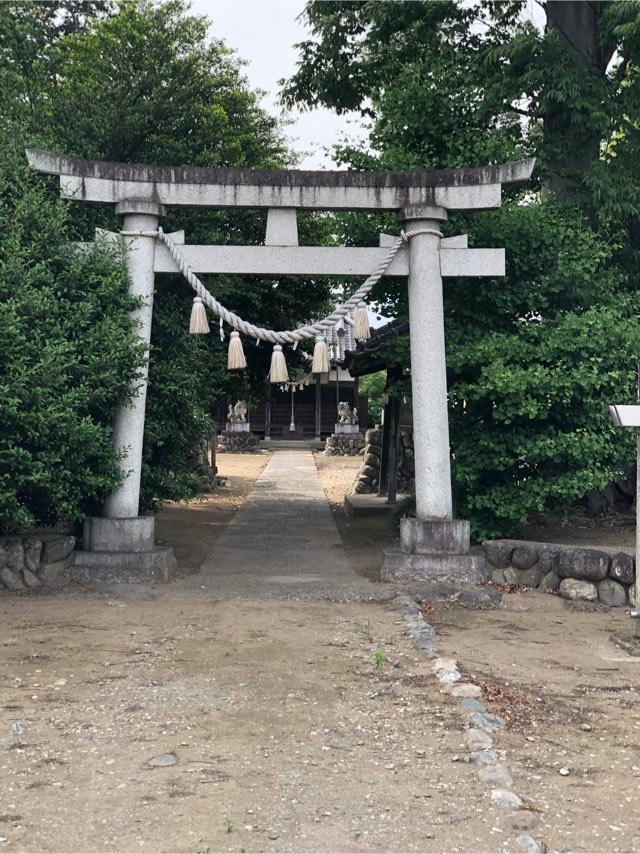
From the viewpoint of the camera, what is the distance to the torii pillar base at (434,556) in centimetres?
1073

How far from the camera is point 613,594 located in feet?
33.3

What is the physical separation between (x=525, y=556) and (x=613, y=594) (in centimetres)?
110

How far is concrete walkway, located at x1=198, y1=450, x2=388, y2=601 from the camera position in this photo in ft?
34.0

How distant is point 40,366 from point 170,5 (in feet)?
39.3

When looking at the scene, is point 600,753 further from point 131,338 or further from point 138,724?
point 131,338

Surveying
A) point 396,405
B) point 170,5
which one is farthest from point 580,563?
point 170,5

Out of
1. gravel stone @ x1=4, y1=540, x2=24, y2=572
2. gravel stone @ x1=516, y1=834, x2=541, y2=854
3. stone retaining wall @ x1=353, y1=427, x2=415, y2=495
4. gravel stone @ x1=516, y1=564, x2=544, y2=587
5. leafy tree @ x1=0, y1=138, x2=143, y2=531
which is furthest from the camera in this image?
stone retaining wall @ x1=353, y1=427, x2=415, y2=495

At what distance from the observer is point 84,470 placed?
10188 mm

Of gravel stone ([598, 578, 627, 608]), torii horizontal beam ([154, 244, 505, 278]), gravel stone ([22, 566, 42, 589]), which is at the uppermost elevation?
torii horizontal beam ([154, 244, 505, 278])

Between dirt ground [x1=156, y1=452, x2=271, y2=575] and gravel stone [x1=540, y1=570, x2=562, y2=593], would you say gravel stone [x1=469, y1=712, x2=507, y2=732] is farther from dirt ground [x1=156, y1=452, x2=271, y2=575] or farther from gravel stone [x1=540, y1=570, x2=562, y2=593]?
dirt ground [x1=156, y1=452, x2=271, y2=575]

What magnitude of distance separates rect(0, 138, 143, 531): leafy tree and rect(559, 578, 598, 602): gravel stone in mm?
5374

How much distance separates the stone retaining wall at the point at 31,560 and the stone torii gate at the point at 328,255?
0.50 m

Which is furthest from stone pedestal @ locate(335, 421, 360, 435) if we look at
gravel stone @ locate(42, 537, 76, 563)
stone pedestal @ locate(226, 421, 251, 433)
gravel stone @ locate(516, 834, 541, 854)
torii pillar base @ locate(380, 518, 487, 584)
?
gravel stone @ locate(516, 834, 541, 854)

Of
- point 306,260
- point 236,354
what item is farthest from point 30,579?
point 306,260
